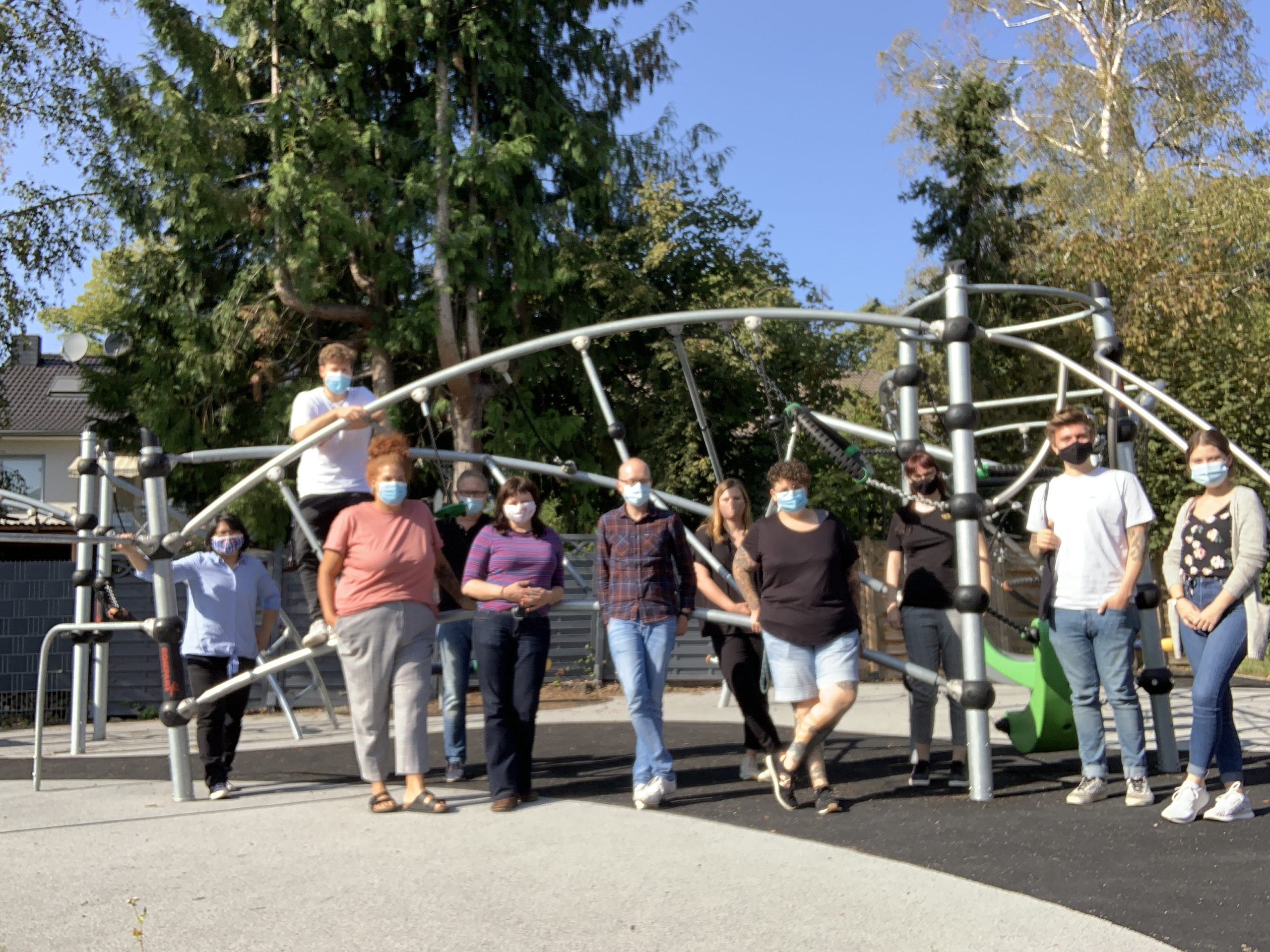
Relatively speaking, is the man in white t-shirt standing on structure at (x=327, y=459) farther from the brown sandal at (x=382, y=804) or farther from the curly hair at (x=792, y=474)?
the curly hair at (x=792, y=474)

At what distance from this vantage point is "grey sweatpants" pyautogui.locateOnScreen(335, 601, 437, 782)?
6.29m

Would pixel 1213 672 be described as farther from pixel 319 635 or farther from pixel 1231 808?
pixel 319 635

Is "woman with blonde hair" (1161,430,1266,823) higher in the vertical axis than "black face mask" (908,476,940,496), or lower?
lower

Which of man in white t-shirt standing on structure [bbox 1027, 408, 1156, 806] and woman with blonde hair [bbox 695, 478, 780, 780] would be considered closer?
man in white t-shirt standing on structure [bbox 1027, 408, 1156, 806]

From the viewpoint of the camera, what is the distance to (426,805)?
6.36m

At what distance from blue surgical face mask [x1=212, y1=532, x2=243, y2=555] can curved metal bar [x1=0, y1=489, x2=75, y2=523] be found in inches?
114

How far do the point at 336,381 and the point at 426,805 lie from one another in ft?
7.12

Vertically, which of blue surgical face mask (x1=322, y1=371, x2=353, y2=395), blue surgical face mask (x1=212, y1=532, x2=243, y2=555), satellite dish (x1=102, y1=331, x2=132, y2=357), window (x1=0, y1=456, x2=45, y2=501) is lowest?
blue surgical face mask (x1=212, y1=532, x2=243, y2=555)

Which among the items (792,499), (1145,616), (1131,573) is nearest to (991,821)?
(1131,573)

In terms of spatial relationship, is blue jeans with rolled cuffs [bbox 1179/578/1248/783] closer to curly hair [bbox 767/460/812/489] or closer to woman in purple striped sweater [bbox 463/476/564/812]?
curly hair [bbox 767/460/812/489]

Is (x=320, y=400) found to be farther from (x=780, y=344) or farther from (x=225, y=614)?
(x=780, y=344)

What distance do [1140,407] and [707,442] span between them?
2.30 meters

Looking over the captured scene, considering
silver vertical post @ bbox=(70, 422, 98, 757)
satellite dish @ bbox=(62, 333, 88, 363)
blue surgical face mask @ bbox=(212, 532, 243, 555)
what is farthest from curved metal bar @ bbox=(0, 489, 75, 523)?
satellite dish @ bbox=(62, 333, 88, 363)

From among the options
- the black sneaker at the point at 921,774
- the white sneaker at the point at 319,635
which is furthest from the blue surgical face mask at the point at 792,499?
the white sneaker at the point at 319,635
